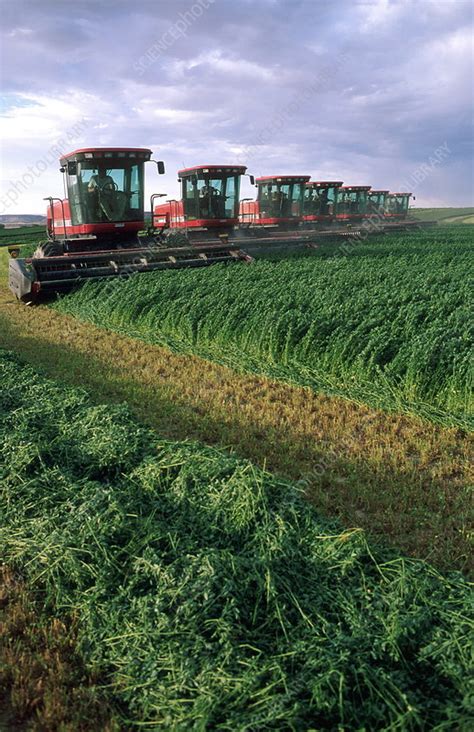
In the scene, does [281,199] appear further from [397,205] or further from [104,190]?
[397,205]

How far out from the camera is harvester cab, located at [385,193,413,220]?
119ft

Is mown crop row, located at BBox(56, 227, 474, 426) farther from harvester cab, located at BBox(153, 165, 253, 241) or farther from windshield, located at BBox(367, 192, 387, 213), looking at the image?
windshield, located at BBox(367, 192, 387, 213)

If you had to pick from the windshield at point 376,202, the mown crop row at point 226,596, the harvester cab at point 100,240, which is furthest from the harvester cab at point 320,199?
the mown crop row at point 226,596

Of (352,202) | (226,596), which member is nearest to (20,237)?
(352,202)

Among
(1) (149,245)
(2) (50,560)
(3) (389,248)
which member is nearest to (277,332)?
(2) (50,560)

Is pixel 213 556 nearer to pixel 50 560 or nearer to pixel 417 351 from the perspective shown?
pixel 50 560

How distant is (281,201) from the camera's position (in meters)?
22.4

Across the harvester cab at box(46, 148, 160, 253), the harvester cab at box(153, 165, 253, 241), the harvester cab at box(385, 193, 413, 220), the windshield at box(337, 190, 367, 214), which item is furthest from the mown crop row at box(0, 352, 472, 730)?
the harvester cab at box(385, 193, 413, 220)

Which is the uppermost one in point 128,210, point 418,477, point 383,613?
point 128,210

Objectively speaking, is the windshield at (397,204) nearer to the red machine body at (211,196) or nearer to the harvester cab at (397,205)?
the harvester cab at (397,205)

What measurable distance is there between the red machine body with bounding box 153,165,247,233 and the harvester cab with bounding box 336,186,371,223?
1525cm

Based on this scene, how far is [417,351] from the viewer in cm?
543

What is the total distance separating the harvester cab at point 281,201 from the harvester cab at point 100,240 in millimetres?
9421

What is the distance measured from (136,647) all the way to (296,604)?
26.6 inches
